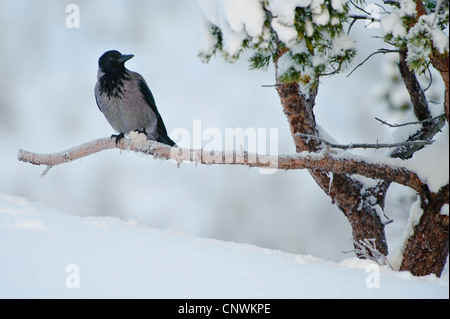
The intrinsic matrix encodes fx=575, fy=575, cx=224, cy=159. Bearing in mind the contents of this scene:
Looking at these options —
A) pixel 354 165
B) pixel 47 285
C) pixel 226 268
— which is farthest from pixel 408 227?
pixel 47 285

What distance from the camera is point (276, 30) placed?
2.67 metres

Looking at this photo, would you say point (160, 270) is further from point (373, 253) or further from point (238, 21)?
point (373, 253)

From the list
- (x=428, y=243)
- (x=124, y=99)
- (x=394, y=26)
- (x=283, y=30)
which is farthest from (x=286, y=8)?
(x=124, y=99)

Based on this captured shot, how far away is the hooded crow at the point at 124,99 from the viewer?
5.38 meters

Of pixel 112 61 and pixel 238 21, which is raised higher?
pixel 112 61

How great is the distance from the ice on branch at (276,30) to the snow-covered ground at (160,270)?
0.97 metres

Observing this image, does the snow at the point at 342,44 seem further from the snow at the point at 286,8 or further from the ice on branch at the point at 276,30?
the snow at the point at 286,8

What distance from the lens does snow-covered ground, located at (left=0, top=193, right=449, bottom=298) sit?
231cm

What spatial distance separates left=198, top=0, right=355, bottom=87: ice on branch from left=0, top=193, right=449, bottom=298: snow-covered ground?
0.97 m

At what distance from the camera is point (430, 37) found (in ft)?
8.53

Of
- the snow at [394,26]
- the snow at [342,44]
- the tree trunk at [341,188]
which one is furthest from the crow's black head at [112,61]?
the snow at [394,26]

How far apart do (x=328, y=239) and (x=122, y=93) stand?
559 cm

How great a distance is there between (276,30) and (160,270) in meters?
1.21
